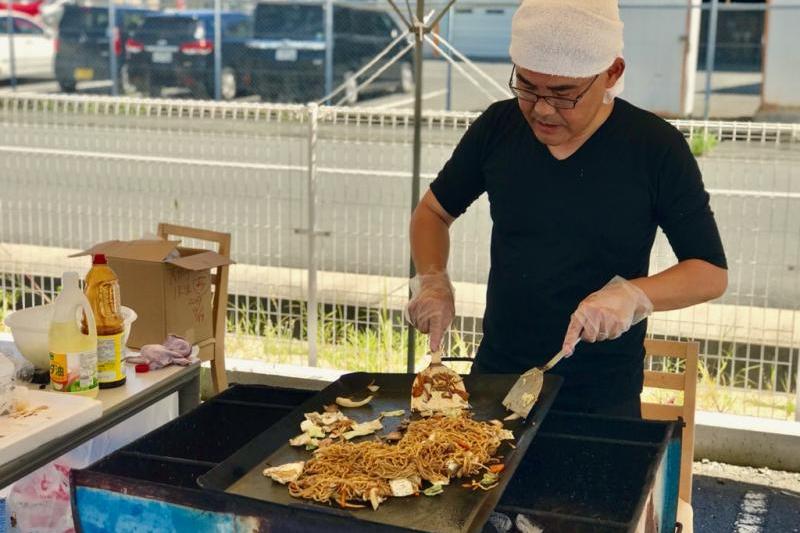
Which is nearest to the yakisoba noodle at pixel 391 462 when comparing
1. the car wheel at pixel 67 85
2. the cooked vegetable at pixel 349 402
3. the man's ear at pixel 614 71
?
the cooked vegetable at pixel 349 402

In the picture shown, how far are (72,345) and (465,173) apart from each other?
1.21 meters

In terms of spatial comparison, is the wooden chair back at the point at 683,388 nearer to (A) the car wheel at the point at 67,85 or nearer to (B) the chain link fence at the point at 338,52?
(B) the chain link fence at the point at 338,52

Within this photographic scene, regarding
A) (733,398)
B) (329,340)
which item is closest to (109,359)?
(329,340)

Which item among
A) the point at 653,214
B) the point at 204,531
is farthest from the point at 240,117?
the point at 204,531

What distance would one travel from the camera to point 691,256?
2695 millimetres

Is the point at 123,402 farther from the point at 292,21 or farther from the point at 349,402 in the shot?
the point at 292,21

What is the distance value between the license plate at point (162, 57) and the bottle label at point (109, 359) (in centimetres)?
1373

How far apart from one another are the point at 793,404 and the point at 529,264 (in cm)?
306

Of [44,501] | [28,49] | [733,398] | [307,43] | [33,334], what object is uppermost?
[307,43]

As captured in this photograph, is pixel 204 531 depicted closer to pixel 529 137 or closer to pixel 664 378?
pixel 529 137

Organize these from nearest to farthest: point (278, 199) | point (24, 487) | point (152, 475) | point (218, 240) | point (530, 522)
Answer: point (530, 522)
point (152, 475)
point (24, 487)
point (218, 240)
point (278, 199)

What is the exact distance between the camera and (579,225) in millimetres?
2742

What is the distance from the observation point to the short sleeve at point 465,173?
295 centimetres

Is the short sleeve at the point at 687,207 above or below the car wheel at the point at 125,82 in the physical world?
below
